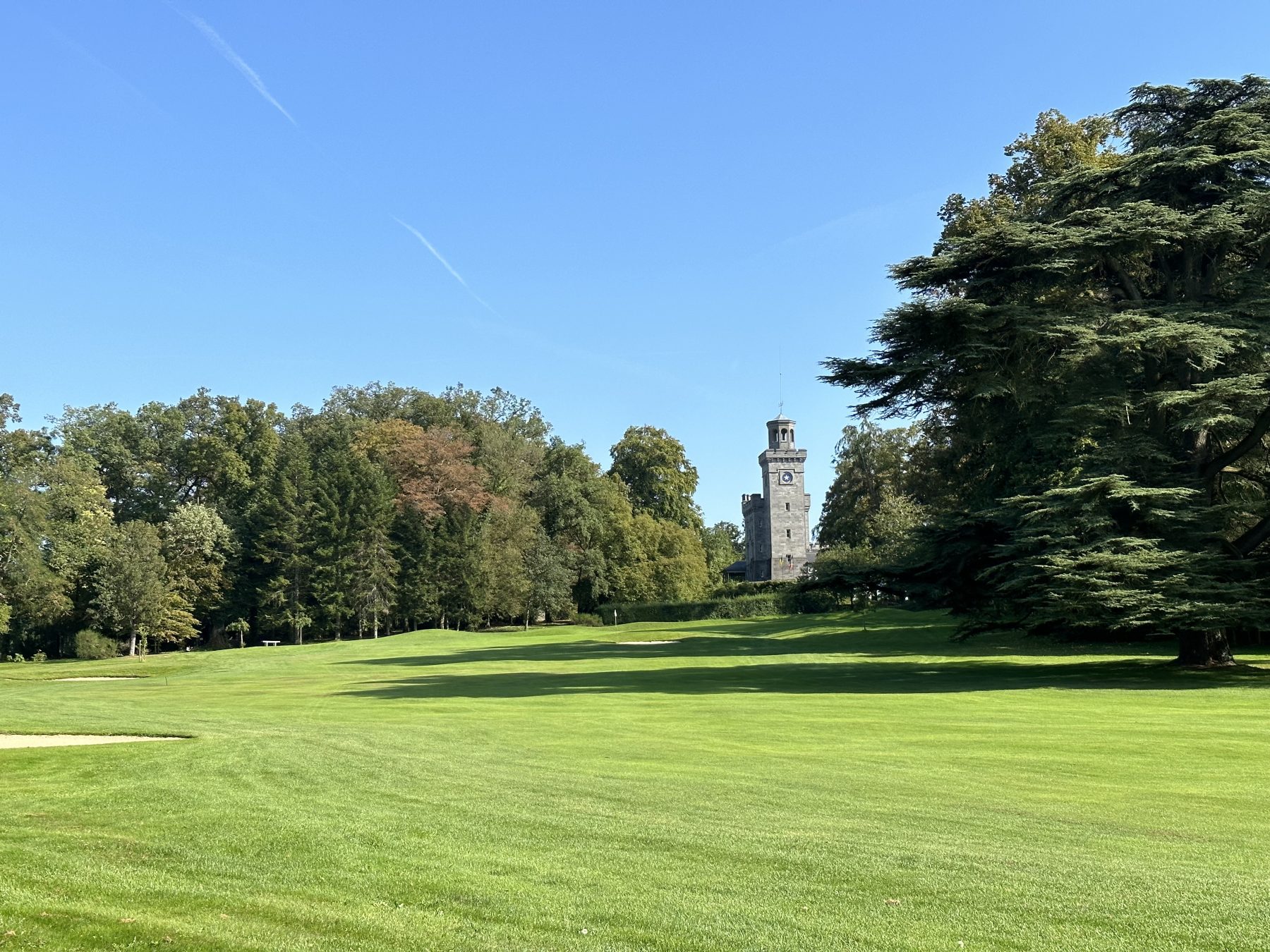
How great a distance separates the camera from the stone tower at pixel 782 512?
118 m

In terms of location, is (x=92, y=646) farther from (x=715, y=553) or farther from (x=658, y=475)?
(x=715, y=553)

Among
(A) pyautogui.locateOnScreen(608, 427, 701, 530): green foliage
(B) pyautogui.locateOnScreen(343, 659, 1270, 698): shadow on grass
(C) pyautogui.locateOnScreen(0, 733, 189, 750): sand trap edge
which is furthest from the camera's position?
(A) pyautogui.locateOnScreen(608, 427, 701, 530): green foliage

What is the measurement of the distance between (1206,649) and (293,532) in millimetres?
57187

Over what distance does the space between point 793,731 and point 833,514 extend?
7249 centimetres

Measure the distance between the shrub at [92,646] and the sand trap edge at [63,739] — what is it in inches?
1932

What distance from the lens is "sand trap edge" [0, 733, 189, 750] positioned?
53.6ft

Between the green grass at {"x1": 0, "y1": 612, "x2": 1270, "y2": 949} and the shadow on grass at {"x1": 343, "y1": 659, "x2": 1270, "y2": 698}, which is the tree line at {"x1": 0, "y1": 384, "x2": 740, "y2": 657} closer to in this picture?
the shadow on grass at {"x1": 343, "y1": 659, "x2": 1270, "y2": 698}

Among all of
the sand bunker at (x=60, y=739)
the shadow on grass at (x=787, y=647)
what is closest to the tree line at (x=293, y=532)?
the shadow on grass at (x=787, y=647)

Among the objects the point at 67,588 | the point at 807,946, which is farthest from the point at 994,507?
the point at 67,588

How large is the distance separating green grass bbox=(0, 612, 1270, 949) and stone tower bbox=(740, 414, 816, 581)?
9448 cm

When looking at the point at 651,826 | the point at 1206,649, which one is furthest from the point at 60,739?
the point at 1206,649

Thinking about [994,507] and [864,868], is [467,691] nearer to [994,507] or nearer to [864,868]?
[994,507]

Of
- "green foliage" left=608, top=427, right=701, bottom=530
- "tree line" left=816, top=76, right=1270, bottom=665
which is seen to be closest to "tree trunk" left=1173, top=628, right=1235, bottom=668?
"tree line" left=816, top=76, right=1270, bottom=665

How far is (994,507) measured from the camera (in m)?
30.3
